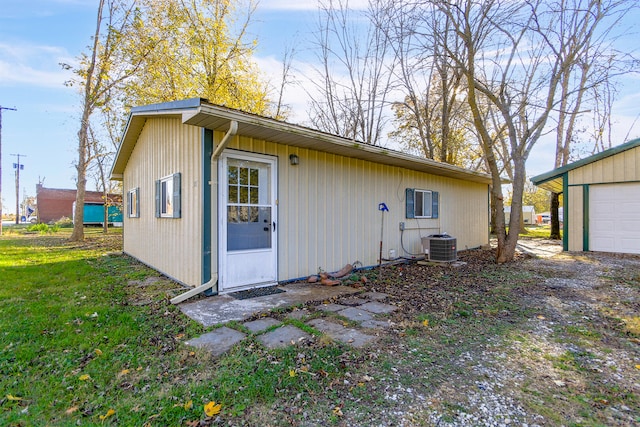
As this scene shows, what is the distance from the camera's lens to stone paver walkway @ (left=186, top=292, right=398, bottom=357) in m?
2.88

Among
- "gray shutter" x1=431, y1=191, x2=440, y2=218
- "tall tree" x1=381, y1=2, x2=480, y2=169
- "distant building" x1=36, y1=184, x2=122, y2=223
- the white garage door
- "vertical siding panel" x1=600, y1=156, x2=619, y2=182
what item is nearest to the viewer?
the white garage door

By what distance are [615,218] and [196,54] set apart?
52.8 ft

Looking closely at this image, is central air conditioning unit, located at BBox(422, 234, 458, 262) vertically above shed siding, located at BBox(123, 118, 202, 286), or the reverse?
shed siding, located at BBox(123, 118, 202, 286)

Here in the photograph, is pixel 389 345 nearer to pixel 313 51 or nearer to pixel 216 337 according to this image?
pixel 216 337

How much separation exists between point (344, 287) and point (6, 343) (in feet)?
13.0

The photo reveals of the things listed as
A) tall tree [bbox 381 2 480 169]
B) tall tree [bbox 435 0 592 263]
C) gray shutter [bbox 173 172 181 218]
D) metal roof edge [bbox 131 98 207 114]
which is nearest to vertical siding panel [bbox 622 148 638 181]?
tall tree [bbox 435 0 592 263]

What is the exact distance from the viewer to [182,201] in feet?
16.4

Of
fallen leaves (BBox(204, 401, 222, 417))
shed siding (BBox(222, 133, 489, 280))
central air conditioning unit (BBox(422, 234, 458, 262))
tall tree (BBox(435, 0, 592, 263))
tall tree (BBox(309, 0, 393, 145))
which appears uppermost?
tall tree (BBox(309, 0, 393, 145))

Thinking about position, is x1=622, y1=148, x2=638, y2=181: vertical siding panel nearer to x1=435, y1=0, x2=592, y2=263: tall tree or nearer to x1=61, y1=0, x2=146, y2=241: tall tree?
x1=435, y1=0, x2=592, y2=263: tall tree

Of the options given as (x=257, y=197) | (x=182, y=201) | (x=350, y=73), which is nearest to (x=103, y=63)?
(x=350, y=73)

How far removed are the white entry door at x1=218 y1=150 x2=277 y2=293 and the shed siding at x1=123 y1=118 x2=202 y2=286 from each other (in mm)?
347

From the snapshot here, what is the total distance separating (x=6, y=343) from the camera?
292 cm

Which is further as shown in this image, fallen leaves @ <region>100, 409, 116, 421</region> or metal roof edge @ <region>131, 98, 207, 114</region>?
metal roof edge @ <region>131, 98, 207, 114</region>

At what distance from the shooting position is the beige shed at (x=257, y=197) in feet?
14.4
